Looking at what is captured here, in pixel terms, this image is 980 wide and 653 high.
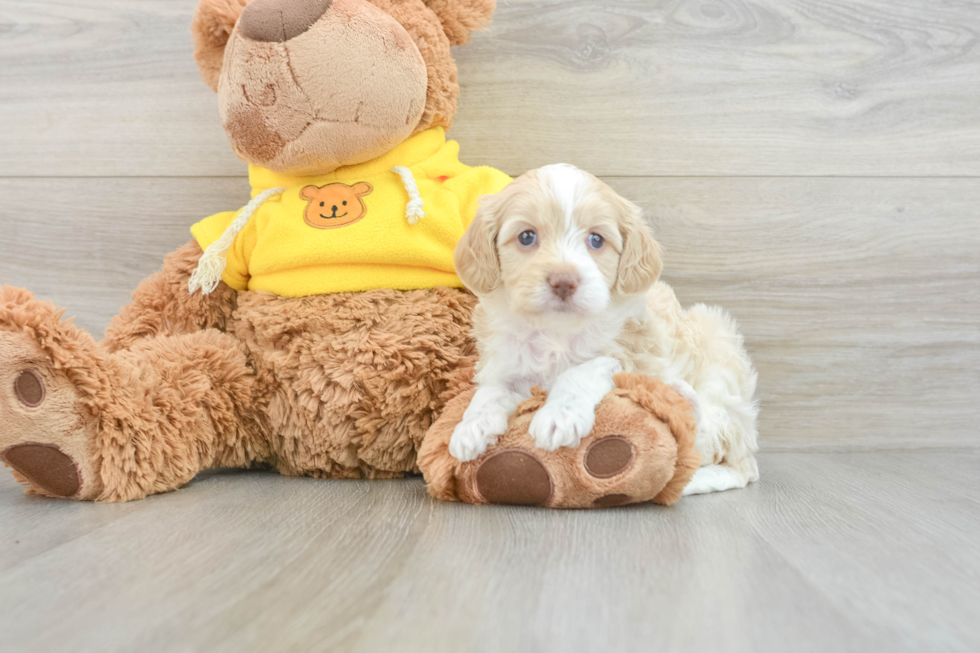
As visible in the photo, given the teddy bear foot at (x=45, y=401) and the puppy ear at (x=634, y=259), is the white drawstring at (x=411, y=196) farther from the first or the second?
the teddy bear foot at (x=45, y=401)

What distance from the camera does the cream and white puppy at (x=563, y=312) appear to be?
1083 mm

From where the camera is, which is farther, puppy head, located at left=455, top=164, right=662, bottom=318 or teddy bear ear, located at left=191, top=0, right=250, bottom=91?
teddy bear ear, located at left=191, top=0, right=250, bottom=91

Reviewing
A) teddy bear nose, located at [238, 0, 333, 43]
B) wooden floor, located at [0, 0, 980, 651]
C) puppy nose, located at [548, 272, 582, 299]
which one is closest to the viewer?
puppy nose, located at [548, 272, 582, 299]

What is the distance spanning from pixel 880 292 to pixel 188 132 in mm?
1703

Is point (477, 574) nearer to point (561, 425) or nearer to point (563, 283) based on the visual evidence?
point (561, 425)

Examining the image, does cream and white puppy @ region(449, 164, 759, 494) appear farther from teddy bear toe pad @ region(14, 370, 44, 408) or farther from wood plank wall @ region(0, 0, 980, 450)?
teddy bear toe pad @ region(14, 370, 44, 408)

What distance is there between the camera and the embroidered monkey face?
1354mm

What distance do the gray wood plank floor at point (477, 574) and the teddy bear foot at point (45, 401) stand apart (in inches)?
2.1

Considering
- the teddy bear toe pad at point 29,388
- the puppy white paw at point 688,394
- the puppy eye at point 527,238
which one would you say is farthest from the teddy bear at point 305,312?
the puppy eye at point 527,238

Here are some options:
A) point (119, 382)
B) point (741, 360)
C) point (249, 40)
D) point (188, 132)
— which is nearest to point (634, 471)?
point (741, 360)

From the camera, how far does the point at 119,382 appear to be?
1220mm

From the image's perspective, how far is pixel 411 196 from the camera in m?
1.36

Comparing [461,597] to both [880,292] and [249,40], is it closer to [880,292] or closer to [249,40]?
[249,40]

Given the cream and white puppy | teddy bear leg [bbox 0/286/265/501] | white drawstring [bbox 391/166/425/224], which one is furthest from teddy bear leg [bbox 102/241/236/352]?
the cream and white puppy
